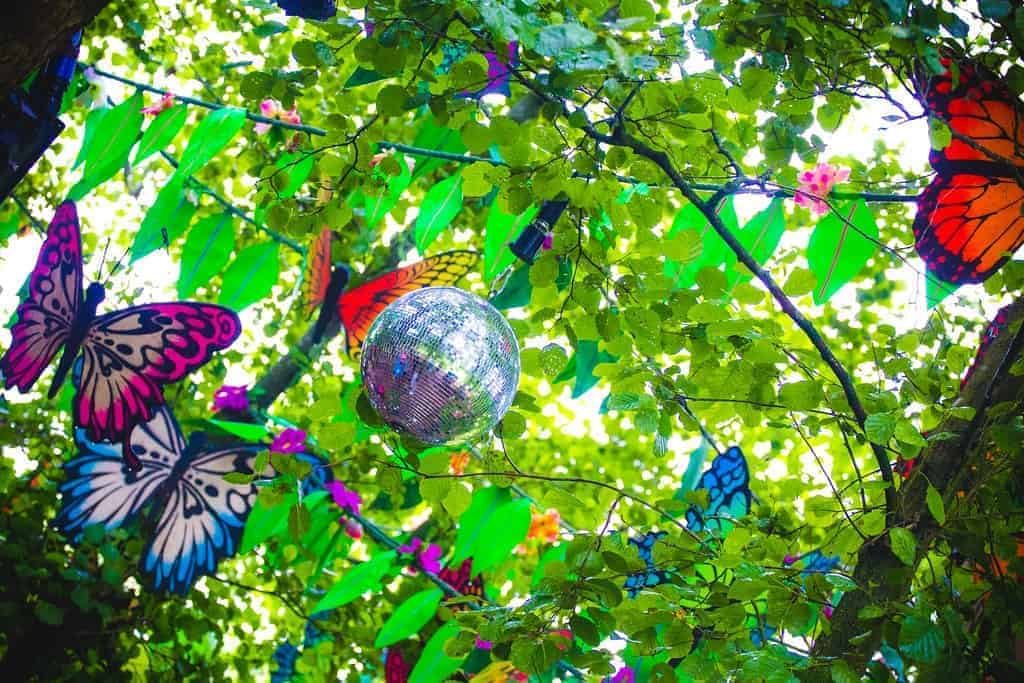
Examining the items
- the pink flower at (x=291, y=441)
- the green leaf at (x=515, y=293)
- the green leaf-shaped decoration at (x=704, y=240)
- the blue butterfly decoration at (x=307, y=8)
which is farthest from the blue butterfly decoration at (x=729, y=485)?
the blue butterfly decoration at (x=307, y=8)

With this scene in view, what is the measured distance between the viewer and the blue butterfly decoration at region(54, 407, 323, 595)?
317cm

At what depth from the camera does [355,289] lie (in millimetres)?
3357

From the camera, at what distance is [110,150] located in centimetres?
277

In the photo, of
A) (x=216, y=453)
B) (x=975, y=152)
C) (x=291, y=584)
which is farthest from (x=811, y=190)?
(x=291, y=584)

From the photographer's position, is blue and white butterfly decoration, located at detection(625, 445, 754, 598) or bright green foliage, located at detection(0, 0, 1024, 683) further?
blue and white butterfly decoration, located at detection(625, 445, 754, 598)

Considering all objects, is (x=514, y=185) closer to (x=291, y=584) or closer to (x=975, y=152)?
(x=975, y=152)

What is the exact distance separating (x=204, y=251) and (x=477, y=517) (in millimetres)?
1358

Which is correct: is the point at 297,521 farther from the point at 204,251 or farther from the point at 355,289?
the point at 355,289

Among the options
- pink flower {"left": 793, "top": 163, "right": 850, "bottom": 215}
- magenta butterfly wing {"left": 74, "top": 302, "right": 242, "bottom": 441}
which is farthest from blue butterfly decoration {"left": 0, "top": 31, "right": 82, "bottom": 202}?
pink flower {"left": 793, "top": 163, "right": 850, "bottom": 215}

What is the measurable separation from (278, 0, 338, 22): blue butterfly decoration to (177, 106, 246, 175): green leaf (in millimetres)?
909

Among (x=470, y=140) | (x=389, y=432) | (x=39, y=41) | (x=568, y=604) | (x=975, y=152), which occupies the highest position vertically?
(x=975, y=152)

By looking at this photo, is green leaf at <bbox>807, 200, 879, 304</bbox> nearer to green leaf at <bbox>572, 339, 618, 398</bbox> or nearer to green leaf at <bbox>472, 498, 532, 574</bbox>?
green leaf at <bbox>572, 339, 618, 398</bbox>

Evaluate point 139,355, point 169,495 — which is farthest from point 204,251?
point 169,495

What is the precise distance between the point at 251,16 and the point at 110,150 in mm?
2181
